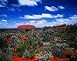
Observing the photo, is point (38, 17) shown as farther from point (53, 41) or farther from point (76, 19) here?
point (53, 41)

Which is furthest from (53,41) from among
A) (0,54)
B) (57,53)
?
(0,54)

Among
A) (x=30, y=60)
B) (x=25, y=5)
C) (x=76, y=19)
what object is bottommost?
(x=30, y=60)

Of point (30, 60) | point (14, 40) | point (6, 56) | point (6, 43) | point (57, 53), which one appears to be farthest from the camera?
point (14, 40)

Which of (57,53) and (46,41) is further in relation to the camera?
(46,41)

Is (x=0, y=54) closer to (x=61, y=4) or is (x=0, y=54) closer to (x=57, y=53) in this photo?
(x=57, y=53)

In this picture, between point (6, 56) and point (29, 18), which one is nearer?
point (6, 56)

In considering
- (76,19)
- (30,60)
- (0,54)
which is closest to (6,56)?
(0,54)

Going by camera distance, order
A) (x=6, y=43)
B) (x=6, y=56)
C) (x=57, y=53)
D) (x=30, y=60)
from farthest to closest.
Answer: (x=6, y=43), (x=57, y=53), (x=30, y=60), (x=6, y=56)

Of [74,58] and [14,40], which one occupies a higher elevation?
[14,40]

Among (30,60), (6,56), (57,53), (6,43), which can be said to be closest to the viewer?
(6,56)
